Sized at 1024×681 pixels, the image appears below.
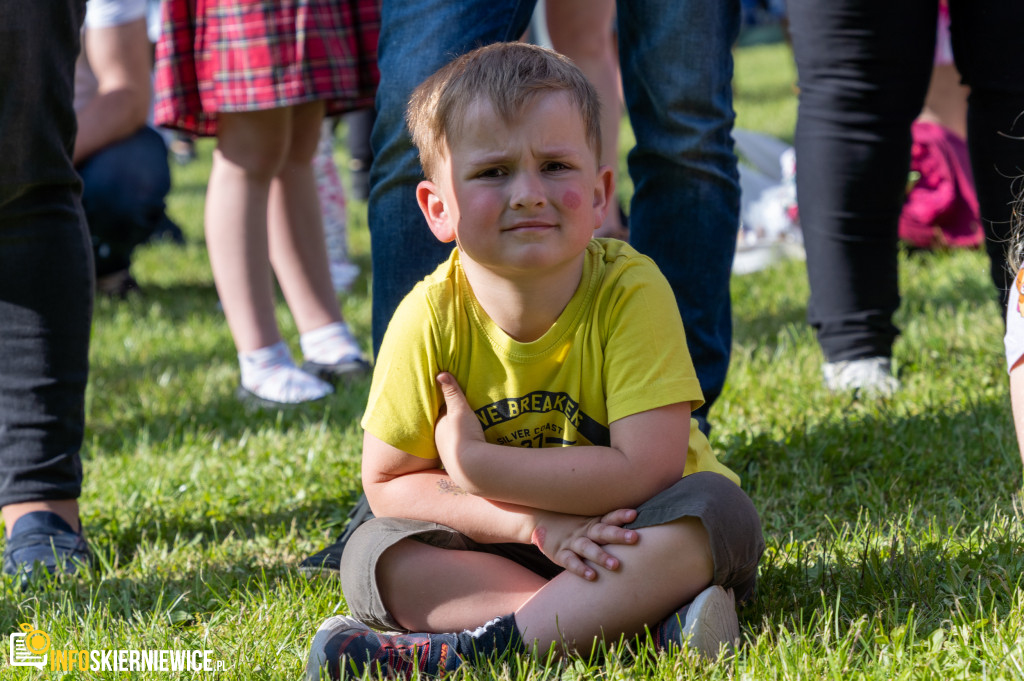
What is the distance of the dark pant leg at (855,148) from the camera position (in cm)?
243

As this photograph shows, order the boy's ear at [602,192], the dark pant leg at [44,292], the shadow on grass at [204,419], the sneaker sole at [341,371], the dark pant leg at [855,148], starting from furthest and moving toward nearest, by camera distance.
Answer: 1. the sneaker sole at [341,371]
2. the shadow on grass at [204,419]
3. the dark pant leg at [855,148]
4. the dark pant leg at [44,292]
5. the boy's ear at [602,192]

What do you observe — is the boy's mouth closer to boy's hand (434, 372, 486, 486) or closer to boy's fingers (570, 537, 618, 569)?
boy's hand (434, 372, 486, 486)

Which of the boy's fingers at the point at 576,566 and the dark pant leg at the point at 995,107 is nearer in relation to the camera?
the boy's fingers at the point at 576,566

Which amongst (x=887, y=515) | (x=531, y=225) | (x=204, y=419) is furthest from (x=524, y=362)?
(x=204, y=419)

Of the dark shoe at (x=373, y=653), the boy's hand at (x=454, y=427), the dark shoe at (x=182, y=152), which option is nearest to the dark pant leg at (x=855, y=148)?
the boy's hand at (x=454, y=427)

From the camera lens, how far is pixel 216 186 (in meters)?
3.10

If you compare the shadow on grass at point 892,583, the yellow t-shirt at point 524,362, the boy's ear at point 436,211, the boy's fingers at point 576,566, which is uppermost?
the boy's ear at point 436,211

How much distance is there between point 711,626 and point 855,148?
57.9 inches

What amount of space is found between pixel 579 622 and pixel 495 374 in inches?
15.4

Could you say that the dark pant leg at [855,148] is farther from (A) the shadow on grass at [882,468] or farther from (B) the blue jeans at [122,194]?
(B) the blue jeans at [122,194]

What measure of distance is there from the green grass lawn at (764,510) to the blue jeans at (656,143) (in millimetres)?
375

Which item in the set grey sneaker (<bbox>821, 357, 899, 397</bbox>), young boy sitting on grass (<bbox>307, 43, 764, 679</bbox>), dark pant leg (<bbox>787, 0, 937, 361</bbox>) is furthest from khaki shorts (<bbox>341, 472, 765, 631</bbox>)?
dark pant leg (<bbox>787, 0, 937, 361</bbox>)

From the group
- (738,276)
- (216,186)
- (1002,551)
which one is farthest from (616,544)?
(738,276)

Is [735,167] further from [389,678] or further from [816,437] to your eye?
[389,678]
